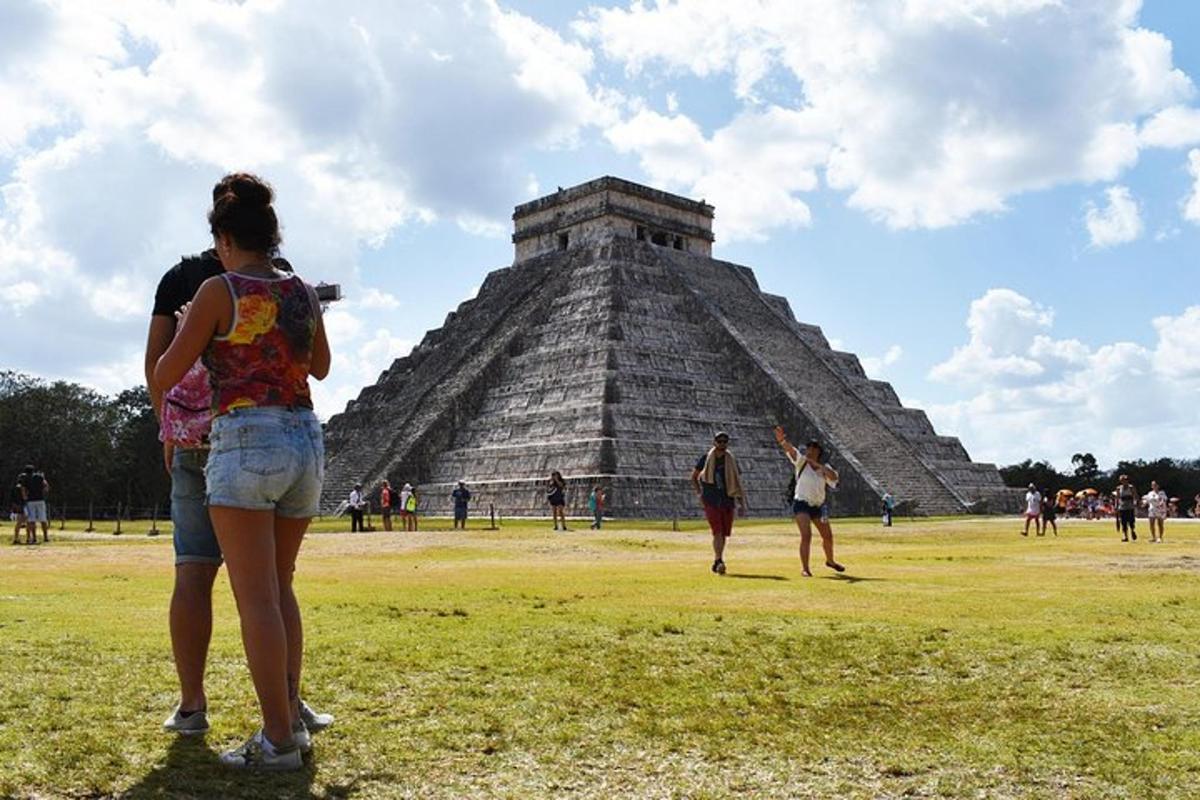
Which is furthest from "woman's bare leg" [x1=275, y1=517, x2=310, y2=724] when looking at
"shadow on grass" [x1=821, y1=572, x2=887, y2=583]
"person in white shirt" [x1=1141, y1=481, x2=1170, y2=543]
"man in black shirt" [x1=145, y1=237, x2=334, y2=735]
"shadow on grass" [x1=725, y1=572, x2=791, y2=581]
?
"person in white shirt" [x1=1141, y1=481, x2=1170, y2=543]

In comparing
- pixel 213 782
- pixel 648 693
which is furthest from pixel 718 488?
pixel 213 782

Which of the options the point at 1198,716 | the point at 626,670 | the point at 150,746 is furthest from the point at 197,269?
the point at 1198,716

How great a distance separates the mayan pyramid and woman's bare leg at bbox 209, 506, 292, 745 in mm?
29035

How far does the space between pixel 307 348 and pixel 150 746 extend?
5.17ft

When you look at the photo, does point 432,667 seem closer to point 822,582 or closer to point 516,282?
point 822,582

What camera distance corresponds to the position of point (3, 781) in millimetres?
3736

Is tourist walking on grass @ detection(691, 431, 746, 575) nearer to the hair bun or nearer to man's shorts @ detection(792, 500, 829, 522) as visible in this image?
man's shorts @ detection(792, 500, 829, 522)

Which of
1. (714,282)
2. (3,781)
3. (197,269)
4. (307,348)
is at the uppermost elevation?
(714,282)

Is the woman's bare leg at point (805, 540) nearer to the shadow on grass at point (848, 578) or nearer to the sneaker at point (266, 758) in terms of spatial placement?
the shadow on grass at point (848, 578)

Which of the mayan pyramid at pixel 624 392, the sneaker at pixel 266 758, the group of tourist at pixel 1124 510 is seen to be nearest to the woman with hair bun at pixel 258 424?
the sneaker at pixel 266 758

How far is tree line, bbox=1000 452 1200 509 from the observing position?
75.6 meters

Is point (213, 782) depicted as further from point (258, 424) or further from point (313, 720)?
point (258, 424)

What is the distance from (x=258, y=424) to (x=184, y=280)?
3.06 feet

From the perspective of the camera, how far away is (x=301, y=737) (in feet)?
13.9
